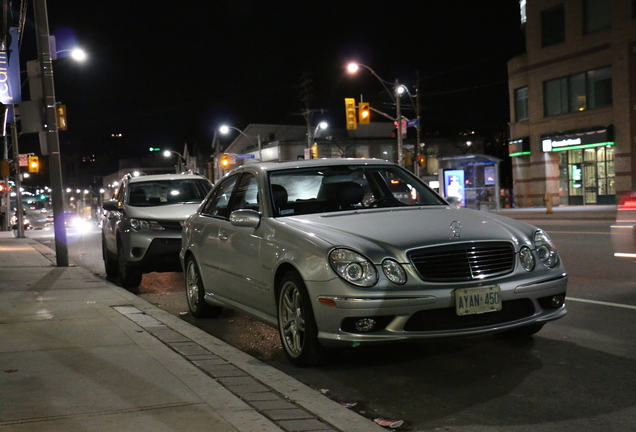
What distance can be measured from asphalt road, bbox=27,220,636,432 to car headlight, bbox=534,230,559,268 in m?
0.74

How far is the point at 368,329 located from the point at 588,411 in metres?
1.55

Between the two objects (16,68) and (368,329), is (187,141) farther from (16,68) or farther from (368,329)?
(368,329)

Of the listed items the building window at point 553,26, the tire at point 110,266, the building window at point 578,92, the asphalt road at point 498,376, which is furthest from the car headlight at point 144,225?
the building window at point 553,26

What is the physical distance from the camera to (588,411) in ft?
14.2

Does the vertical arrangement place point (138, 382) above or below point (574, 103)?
below

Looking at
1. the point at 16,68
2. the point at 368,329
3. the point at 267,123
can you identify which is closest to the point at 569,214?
the point at 16,68

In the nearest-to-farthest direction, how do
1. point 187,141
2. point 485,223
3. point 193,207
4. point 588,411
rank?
point 588,411, point 485,223, point 193,207, point 187,141

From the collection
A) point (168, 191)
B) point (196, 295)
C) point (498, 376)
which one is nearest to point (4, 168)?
point (168, 191)

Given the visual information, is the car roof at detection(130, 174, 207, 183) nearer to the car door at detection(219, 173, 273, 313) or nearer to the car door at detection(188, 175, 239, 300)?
the car door at detection(188, 175, 239, 300)

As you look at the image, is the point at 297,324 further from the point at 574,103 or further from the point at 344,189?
the point at 574,103

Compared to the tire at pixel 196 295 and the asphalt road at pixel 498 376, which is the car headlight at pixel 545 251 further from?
the tire at pixel 196 295

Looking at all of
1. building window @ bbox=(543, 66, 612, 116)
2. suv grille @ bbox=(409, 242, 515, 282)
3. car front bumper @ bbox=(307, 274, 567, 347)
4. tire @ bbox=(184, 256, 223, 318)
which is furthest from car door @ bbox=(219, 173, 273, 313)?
building window @ bbox=(543, 66, 612, 116)

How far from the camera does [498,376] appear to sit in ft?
16.9

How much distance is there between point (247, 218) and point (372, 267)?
5.31 feet
